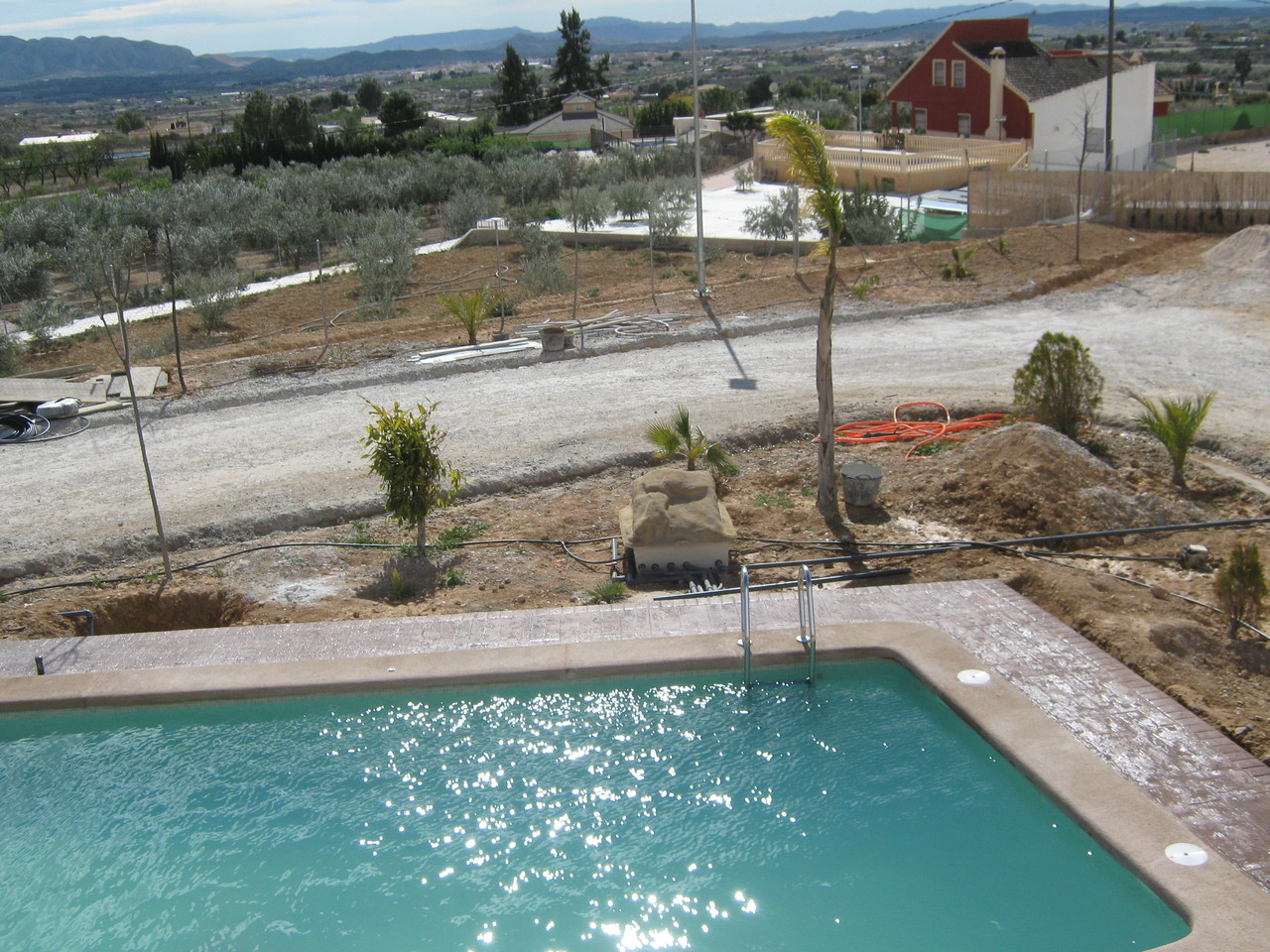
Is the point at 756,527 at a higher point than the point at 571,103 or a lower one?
lower

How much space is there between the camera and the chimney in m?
44.2

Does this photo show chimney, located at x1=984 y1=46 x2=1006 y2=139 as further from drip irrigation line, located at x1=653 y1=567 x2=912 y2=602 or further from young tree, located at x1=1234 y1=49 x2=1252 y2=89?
young tree, located at x1=1234 y1=49 x2=1252 y2=89

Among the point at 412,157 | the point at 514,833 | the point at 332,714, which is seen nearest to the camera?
the point at 514,833

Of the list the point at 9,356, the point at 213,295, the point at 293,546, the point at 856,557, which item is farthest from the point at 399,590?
the point at 213,295

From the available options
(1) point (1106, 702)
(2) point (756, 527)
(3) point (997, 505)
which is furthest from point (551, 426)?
(1) point (1106, 702)

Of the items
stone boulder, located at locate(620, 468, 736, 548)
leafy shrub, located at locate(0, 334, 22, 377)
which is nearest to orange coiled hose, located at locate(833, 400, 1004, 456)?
stone boulder, located at locate(620, 468, 736, 548)

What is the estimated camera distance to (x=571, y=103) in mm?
71250

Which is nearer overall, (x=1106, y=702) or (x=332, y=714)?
(x=1106, y=702)

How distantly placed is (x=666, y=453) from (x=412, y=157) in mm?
41788

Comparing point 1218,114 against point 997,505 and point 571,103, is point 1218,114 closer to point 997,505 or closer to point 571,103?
point 571,103

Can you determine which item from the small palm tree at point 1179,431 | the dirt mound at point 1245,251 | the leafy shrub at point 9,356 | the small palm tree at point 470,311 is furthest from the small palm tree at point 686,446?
the leafy shrub at point 9,356

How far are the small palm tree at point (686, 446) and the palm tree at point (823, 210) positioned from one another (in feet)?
4.90

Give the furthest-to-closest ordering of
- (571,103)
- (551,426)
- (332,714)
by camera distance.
Answer: (571,103)
(551,426)
(332,714)

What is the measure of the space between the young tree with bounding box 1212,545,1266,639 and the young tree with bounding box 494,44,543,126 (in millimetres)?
74460
